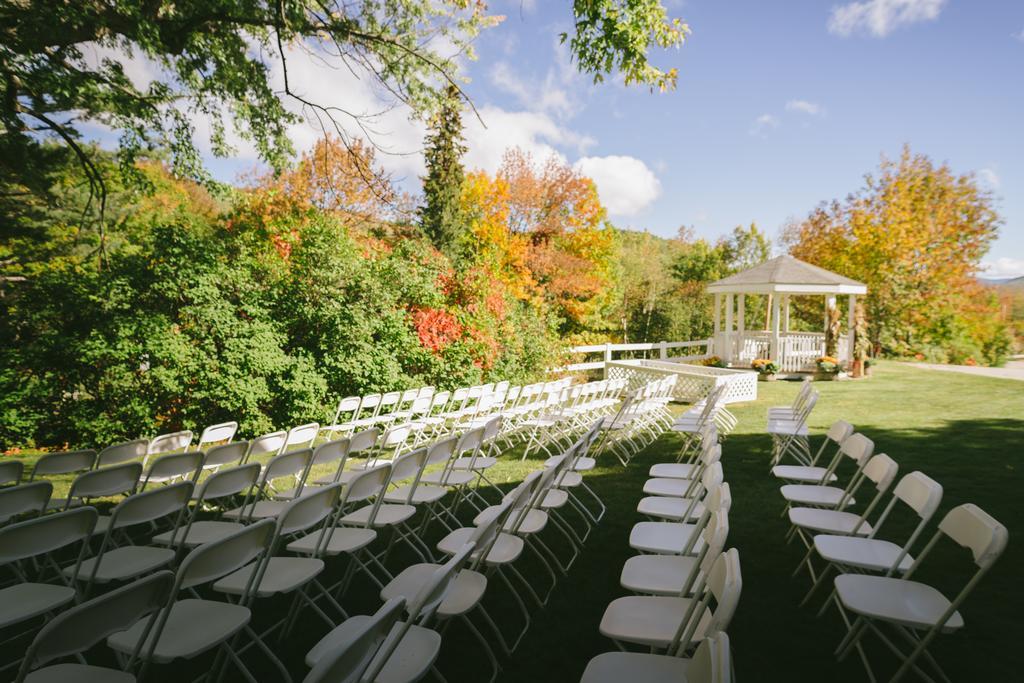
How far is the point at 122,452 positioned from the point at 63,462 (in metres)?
0.40

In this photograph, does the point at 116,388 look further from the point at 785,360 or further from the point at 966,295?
the point at 966,295

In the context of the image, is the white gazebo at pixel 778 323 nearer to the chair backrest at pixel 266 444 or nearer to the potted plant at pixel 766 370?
the potted plant at pixel 766 370

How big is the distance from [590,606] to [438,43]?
29.5ft

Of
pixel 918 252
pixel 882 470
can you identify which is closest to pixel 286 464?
pixel 882 470

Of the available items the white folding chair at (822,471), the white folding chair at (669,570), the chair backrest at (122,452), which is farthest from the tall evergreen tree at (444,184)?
the white folding chair at (669,570)

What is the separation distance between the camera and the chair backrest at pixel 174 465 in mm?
3525

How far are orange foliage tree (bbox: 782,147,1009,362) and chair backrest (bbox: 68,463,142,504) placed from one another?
2427 centimetres

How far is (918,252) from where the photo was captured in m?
20.2

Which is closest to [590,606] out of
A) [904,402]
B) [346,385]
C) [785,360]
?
[346,385]

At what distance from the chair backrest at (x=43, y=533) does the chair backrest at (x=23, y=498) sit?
1.83 ft

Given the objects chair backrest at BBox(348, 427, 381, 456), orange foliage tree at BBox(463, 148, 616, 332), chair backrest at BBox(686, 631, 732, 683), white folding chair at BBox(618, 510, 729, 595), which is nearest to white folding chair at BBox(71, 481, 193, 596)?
chair backrest at BBox(348, 427, 381, 456)

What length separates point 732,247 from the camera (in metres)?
31.3

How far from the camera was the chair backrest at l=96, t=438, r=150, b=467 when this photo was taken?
13.4 feet

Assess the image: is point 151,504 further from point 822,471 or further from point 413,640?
point 822,471
